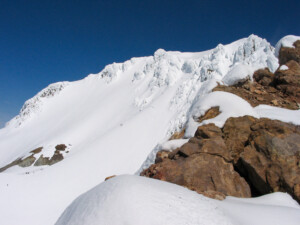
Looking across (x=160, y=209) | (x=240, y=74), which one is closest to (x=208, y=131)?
(x=160, y=209)

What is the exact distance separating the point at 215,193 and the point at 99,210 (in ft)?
13.7

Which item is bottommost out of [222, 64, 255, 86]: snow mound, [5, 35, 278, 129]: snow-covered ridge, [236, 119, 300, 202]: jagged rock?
[236, 119, 300, 202]: jagged rock

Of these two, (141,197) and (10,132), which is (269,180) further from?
(10,132)

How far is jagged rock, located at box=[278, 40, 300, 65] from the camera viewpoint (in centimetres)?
1783

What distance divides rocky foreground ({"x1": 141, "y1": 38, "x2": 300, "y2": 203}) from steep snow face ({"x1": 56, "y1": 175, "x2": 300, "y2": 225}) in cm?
134

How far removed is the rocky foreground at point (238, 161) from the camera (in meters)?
7.57

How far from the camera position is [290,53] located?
18.5m

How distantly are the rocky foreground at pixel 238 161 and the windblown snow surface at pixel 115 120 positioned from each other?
3.70ft

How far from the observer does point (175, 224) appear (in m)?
4.52

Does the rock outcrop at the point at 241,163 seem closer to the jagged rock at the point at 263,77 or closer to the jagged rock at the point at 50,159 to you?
the jagged rock at the point at 263,77

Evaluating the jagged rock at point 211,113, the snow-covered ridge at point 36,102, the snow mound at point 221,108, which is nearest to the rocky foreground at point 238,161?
the snow mound at point 221,108

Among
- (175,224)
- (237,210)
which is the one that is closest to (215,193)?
(237,210)

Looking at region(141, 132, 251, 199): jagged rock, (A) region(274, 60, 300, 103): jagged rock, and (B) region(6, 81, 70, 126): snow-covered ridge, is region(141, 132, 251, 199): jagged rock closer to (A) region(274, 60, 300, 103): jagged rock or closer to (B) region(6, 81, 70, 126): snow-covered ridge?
(A) region(274, 60, 300, 103): jagged rock

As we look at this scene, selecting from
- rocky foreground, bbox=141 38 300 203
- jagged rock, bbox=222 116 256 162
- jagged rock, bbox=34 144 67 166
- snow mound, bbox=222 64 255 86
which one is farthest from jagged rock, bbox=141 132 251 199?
jagged rock, bbox=34 144 67 166
